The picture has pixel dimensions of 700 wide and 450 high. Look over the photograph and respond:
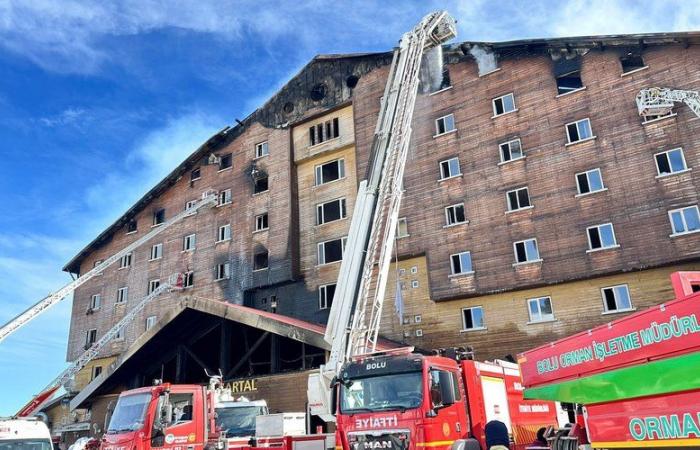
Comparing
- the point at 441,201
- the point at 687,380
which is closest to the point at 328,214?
the point at 441,201

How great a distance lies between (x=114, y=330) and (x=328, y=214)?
18.5m

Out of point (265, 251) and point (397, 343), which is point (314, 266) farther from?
point (397, 343)

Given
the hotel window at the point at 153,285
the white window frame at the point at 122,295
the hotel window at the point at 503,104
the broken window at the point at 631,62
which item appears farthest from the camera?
the white window frame at the point at 122,295

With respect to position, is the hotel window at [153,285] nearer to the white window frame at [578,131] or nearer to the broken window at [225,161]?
the broken window at [225,161]

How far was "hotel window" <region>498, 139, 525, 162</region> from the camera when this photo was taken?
26.3 meters

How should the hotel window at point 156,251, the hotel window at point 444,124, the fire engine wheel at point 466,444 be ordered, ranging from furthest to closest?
the hotel window at point 156,251
the hotel window at point 444,124
the fire engine wheel at point 466,444

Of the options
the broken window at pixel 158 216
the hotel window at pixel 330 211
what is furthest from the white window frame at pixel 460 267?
the broken window at pixel 158 216

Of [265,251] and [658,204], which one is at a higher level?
[265,251]

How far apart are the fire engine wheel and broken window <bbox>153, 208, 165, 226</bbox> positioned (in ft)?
116

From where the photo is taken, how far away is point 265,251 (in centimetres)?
3356

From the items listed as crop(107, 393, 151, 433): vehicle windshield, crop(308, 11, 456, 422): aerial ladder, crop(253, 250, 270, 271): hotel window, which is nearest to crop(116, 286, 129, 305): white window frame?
crop(253, 250, 270, 271): hotel window

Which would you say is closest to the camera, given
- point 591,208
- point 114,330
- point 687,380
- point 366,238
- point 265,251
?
point 687,380

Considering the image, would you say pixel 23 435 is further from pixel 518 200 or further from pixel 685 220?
pixel 685 220

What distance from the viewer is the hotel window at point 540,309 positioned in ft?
77.4
